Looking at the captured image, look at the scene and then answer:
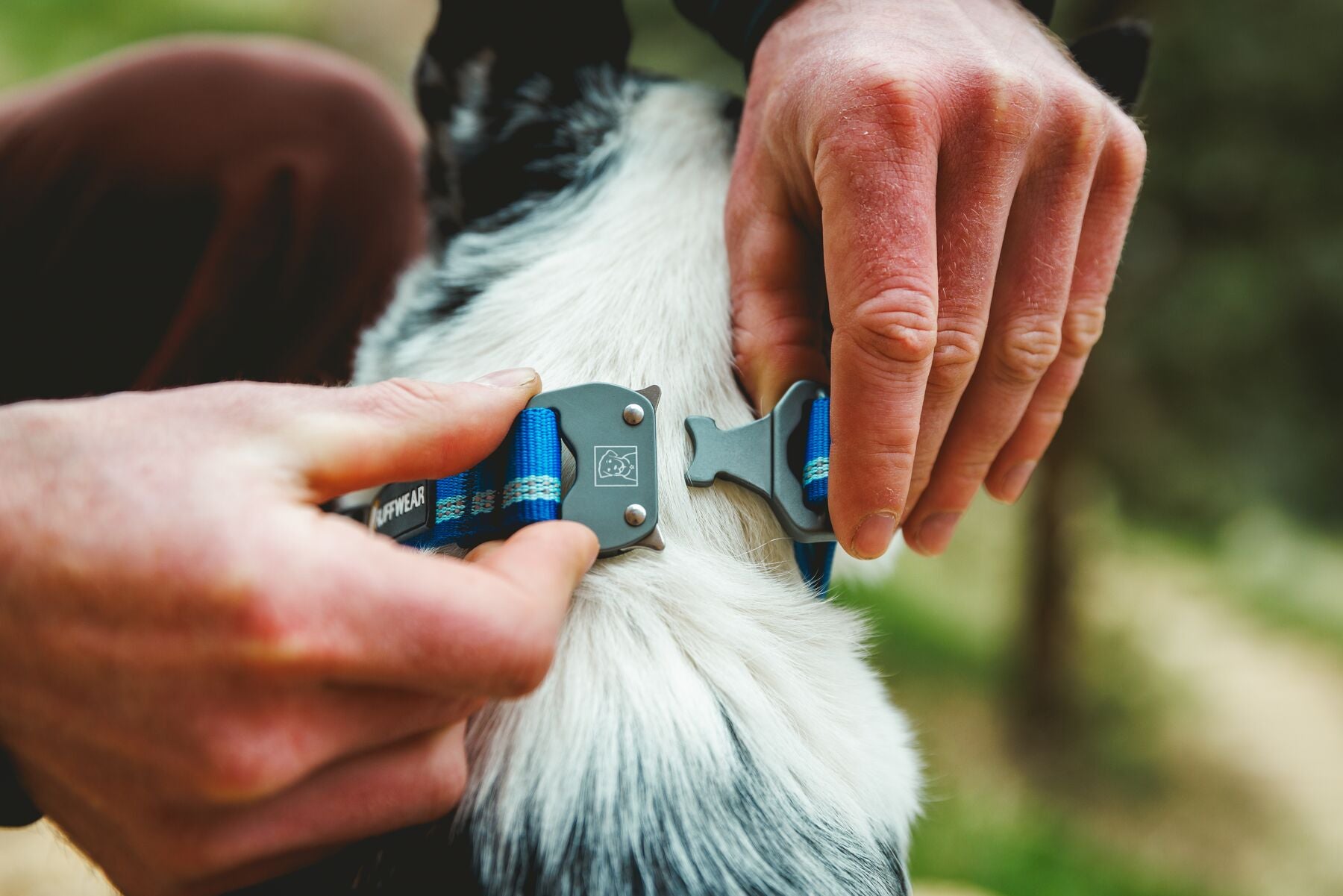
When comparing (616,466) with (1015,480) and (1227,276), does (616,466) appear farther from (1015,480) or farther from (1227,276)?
(1227,276)

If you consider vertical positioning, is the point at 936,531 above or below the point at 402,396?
below

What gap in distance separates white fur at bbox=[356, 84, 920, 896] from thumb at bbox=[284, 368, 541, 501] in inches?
5.2

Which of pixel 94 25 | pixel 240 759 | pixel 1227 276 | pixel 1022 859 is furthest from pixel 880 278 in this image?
pixel 94 25

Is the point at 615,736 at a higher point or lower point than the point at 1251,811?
higher

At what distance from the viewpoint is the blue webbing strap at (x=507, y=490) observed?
0.82m

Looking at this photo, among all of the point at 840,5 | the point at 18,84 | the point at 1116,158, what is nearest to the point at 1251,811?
the point at 1116,158

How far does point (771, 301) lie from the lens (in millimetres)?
983

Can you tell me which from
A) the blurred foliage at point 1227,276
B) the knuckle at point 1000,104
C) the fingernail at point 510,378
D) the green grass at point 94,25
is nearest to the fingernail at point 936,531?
the knuckle at point 1000,104

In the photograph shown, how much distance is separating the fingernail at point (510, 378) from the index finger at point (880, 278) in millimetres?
290

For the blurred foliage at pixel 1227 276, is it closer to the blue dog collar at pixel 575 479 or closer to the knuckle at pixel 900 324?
the knuckle at pixel 900 324

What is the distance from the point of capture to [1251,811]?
3508mm

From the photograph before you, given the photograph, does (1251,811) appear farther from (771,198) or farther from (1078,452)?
(771,198)

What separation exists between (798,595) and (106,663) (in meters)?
0.59

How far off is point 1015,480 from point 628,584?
570 millimetres
